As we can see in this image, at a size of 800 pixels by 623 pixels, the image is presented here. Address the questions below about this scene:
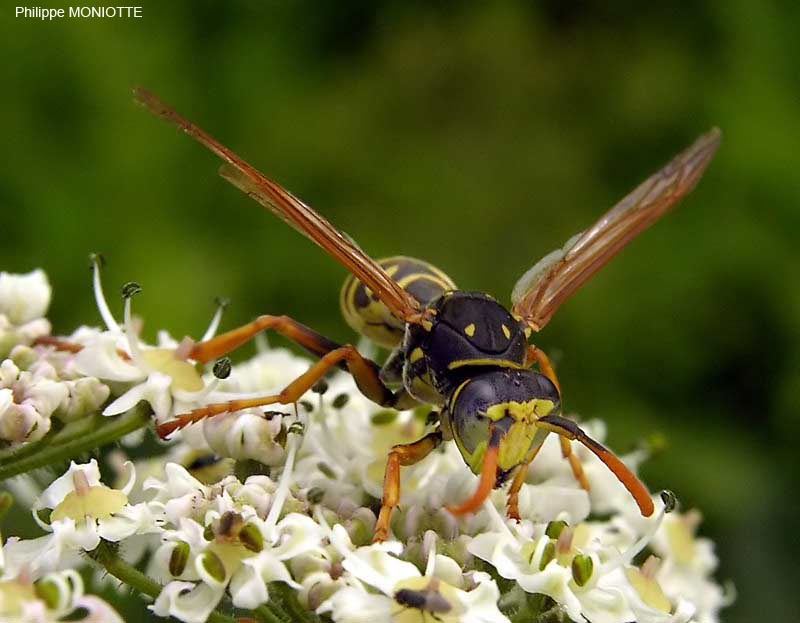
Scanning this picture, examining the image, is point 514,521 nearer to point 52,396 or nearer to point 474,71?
point 52,396

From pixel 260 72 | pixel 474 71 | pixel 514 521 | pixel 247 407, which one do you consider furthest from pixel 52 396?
pixel 474 71

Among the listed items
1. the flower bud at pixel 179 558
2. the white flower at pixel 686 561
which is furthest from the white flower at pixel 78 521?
the white flower at pixel 686 561

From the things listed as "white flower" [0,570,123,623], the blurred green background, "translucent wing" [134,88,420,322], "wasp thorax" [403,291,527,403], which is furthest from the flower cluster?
the blurred green background

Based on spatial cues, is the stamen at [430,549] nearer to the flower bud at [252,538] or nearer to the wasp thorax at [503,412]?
the wasp thorax at [503,412]

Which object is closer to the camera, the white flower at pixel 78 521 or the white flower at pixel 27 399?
the white flower at pixel 78 521

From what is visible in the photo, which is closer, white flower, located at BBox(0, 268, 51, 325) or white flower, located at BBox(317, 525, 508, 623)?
white flower, located at BBox(317, 525, 508, 623)

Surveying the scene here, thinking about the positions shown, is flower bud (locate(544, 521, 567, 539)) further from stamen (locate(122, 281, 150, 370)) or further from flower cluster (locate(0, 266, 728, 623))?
stamen (locate(122, 281, 150, 370))

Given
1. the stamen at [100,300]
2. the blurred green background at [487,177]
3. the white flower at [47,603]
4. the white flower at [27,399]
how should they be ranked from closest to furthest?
the white flower at [47,603]
the white flower at [27,399]
the stamen at [100,300]
the blurred green background at [487,177]
